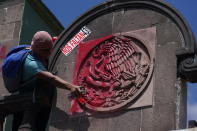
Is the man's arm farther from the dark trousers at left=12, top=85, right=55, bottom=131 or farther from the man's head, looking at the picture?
the man's head

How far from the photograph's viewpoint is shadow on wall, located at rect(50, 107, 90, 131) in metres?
10.7

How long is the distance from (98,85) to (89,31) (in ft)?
3.88

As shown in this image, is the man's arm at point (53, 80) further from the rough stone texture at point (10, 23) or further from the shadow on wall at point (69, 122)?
the rough stone texture at point (10, 23)

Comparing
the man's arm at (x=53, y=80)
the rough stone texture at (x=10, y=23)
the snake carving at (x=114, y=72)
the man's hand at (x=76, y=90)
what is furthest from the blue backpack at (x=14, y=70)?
the rough stone texture at (x=10, y=23)

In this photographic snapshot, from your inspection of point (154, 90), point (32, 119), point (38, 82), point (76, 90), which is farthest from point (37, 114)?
point (154, 90)

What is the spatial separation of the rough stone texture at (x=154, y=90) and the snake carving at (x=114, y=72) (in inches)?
7.5

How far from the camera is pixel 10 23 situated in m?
14.2

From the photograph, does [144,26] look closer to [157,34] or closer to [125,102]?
[157,34]

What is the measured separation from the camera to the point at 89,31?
11.7 metres

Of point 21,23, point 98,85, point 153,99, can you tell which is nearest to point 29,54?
point 98,85

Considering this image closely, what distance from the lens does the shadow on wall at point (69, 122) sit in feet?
35.1

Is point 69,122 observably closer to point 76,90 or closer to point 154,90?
point 76,90

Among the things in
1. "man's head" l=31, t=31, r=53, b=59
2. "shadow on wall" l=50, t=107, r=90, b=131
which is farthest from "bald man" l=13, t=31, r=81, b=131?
"shadow on wall" l=50, t=107, r=90, b=131

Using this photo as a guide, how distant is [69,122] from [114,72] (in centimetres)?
109
